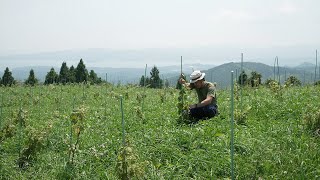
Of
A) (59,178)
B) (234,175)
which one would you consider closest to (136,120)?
(59,178)

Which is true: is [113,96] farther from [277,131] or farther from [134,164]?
[134,164]

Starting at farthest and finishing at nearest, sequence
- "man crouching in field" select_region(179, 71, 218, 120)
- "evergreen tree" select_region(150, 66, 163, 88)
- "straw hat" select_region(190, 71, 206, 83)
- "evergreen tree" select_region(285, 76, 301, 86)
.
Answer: "evergreen tree" select_region(150, 66, 163, 88)
"evergreen tree" select_region(285, 76, 301, 86)
"straw hat" select_region(190, 71, 206, 83)
"man crouching in field" select_region(179, 71, 218, 120)

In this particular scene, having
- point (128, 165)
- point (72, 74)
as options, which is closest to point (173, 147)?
point (128, 165)

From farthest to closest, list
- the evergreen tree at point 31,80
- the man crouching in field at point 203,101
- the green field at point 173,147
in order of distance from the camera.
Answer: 1. the evergreen tree at point 31,80
2. the man crouching in field at point 203,101
3. the green field at point 173,147

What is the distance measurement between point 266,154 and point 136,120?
→ 2989 millimetres

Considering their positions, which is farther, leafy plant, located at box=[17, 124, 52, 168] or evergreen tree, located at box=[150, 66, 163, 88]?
evergreen tree, located at box=[150, 66, 163, 88]

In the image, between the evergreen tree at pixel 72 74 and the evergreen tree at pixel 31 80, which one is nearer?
the evergreen tree at pixel 31 80

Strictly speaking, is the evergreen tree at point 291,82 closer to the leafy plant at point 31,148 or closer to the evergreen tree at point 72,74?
the leafy plant at point 31,148

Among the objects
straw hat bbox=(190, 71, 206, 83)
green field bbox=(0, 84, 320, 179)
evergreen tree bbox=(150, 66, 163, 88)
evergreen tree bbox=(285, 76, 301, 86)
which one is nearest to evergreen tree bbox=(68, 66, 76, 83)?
evergreen tree bbox=(150, 66, 163, 88)

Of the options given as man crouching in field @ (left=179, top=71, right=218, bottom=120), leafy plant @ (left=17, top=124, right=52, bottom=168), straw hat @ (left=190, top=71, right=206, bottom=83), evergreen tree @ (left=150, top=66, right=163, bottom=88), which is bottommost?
evergreen tree @ (left=150, top=66, right=163, bottom=88)

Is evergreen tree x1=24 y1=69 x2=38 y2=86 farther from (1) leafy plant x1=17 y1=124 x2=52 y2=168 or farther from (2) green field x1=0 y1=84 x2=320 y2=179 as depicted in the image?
(1) leafy plant x1=17 y1=124 x2=52 y2=168

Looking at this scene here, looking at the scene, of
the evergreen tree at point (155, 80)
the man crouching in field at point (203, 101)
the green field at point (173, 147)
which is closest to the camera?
the green field at point (173, 147)

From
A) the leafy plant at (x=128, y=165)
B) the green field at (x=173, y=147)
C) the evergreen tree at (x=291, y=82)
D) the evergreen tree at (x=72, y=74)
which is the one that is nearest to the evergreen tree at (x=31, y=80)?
the evergreen tree at (x=72, y=74)

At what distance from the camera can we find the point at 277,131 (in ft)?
15.9
